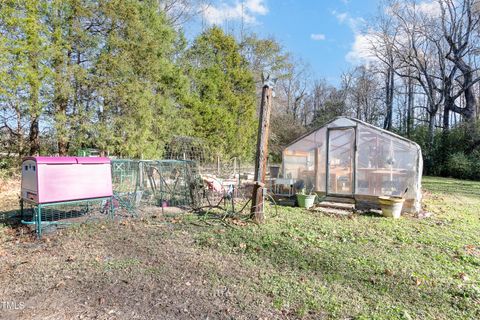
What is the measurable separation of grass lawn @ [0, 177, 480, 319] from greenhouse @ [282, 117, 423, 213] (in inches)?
75.3

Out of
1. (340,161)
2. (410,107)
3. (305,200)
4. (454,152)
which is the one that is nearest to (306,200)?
(305,200)

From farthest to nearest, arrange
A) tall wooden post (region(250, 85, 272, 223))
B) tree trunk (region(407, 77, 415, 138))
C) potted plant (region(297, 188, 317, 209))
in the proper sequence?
tree trunk (region(407, 77, 415, 138))
potted plant (region(297, 188, 317, 209))
tall wooden post (region(250, 85, 272, 223))

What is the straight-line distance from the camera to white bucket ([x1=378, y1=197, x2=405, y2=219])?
22.7 ft

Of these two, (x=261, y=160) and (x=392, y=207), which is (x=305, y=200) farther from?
(x=261, y=160)

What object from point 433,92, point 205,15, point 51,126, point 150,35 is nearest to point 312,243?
point 51,126

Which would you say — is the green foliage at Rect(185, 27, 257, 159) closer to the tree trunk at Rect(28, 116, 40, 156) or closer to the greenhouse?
Answer: the tree trunk at Rect(28, 116, 40, 156)

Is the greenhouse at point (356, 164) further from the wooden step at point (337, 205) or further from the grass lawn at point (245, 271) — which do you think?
the grass lawn at point (245, 271)

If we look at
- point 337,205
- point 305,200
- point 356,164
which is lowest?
point 337,205

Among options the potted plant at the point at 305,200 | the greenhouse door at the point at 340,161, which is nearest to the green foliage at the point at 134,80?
the potted plant at the point at 305,200

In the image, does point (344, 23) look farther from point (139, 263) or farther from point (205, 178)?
point (139, 263)

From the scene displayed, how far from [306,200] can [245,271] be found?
4.83 metres

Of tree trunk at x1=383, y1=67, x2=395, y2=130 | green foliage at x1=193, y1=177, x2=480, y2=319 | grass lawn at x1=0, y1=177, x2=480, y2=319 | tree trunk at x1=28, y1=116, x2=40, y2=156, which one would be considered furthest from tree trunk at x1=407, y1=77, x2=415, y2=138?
tree trunk at x1=28, y1=116, x2=40, y2=156

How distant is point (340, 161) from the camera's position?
28.0ft

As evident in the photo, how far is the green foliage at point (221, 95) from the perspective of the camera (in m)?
15.5
